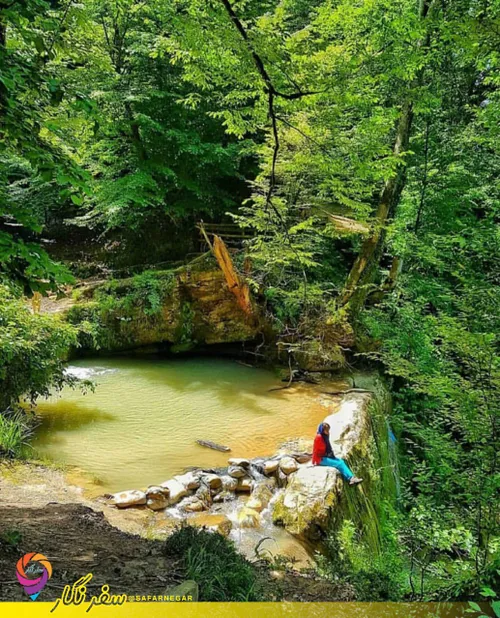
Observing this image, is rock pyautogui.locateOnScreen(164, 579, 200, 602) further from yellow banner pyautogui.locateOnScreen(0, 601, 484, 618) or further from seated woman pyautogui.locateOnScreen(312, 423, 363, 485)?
seated woman pyautogui.locateOnScreen(312, 423, 363, 485)

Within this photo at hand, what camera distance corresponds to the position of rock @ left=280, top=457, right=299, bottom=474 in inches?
215

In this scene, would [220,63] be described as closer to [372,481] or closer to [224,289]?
[372,481]

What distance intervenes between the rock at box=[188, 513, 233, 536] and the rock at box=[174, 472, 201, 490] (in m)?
0.38

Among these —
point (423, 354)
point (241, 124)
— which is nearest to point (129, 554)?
point (241, 124)

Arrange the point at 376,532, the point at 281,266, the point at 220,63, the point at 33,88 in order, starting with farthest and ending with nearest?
the point at 281,266, the point at 376,532, the point at 220,63, the point at 33,88

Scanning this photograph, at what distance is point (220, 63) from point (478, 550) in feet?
12.8

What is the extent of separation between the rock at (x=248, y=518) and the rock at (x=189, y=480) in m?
0.63

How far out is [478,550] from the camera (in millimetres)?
2666

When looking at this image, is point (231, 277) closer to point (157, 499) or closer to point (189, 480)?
point (189, 480)

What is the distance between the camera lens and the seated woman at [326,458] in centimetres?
503

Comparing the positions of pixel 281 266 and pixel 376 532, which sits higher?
pixel 281 266

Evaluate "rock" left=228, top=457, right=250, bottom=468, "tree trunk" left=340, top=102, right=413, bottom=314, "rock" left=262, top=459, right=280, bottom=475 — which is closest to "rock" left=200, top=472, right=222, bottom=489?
"rock" left=228, top=457, right=250, bottom=468

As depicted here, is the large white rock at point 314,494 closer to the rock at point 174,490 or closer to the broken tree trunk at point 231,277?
the rock at point 174,490

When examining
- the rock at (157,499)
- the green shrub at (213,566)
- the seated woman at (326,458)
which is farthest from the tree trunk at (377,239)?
the green shrub at (213,566)
